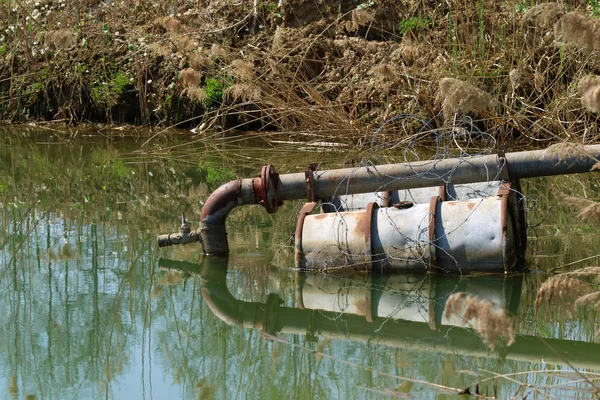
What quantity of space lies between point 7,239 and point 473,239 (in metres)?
2.97

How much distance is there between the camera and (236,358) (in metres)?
4.46

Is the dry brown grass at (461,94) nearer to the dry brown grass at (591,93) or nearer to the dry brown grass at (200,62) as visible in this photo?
the dry brown grass at (591,93)

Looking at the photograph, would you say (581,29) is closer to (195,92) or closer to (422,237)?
(422,237)

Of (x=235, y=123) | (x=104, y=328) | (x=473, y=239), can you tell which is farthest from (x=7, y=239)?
(x=235, y=123)

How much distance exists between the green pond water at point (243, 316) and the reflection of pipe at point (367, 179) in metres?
0.31

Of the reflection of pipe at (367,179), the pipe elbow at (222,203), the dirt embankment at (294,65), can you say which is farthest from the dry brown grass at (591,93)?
the dirt embankment at (294,65)

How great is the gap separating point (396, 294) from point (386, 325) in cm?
46

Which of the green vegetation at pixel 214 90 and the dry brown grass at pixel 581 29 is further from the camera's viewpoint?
the green vegetation at pixel 214 90

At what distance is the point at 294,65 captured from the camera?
9.93 m

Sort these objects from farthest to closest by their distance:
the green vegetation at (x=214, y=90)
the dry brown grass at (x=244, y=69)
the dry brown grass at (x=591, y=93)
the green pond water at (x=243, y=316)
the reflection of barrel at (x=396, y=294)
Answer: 1. the green vegetation at (x=214, y=90)
2. the dry brown grass at (x=244, y=69)
3. the reflection of barrel at (x=396, y=294)
4. the green pond water at (x=243, y=316)
5. the dry brown grass at (x=591, y=93)

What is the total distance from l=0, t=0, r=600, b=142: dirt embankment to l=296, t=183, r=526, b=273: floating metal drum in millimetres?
1880

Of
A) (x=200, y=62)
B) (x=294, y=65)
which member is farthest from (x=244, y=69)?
(x=294, y=65)

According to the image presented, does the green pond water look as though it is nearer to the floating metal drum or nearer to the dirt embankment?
the floating metal drum

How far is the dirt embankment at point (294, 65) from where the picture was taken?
28.2 ft
